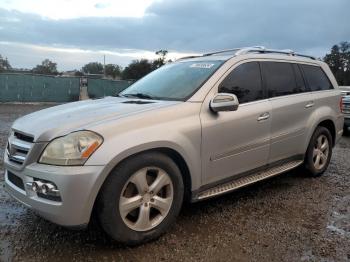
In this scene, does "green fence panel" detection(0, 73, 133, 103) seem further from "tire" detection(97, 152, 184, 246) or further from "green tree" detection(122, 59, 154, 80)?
"green tree" detection(122, 59, 154, 80)

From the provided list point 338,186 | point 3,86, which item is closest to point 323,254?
point 338,186

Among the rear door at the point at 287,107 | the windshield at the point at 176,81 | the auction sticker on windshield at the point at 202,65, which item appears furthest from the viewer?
the rear door at the point at 287,107

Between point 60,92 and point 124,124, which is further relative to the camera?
point 60,92

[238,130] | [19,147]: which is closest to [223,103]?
[238,130]

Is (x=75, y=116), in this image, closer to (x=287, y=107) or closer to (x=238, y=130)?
(x=238, y=130)

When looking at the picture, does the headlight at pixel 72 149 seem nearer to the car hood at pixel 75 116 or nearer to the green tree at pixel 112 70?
the car hood at pixel 75 116

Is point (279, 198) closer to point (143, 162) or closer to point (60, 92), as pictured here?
point (143, 162)

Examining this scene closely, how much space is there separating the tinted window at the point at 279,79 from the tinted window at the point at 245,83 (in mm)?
175

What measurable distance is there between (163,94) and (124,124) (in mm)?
1059

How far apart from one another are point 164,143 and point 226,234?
1.09 meters

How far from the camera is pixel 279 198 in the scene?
4965 mm

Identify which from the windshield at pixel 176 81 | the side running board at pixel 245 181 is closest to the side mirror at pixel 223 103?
the windshield at pixel 176 81

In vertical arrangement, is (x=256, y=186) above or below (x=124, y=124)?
below

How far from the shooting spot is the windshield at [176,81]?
425 centimetres
